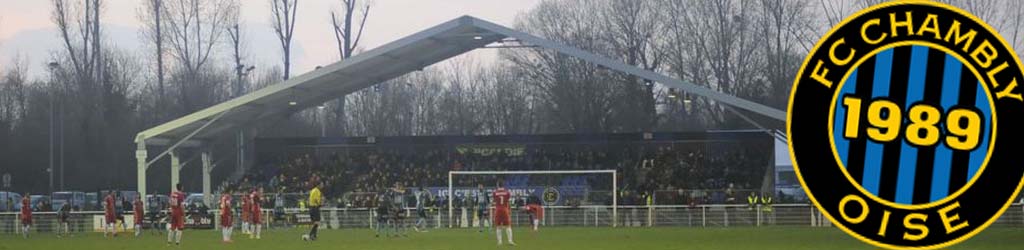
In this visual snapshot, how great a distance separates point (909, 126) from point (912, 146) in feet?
0.26

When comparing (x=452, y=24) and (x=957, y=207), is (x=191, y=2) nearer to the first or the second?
(x=452, y=24)

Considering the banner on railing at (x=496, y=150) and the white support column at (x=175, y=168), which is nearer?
the white support column at (x=175, y=168)

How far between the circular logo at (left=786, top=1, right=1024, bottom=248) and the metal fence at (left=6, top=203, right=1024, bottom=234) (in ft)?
118

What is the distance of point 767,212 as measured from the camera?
137ft

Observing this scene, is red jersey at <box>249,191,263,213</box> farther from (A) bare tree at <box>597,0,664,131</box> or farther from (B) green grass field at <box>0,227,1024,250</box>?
(A) bare tree at <box>597,0,664,131</box>

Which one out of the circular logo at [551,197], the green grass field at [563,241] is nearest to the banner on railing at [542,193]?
the circular logo at [551,197]

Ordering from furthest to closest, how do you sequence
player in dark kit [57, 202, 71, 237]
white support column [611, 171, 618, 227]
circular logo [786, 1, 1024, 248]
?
white support column [611, 171, 618, 227] → player in dark kit [57, 202, 71, 237] → circular logo [786, 1, 1024, 248]

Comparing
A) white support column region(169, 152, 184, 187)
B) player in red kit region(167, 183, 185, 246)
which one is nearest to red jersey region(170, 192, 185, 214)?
player in red kit region(167, 183, 185, 246)

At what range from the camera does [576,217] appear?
1722 inches

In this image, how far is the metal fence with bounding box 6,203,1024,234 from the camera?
137 feet

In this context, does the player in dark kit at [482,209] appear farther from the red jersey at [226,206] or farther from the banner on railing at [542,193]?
the red jersey at [226,206]

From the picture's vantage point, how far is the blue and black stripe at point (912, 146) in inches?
205

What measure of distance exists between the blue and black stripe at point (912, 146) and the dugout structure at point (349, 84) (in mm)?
30453

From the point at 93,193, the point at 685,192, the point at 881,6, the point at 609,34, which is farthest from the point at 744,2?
the point at 881,6
